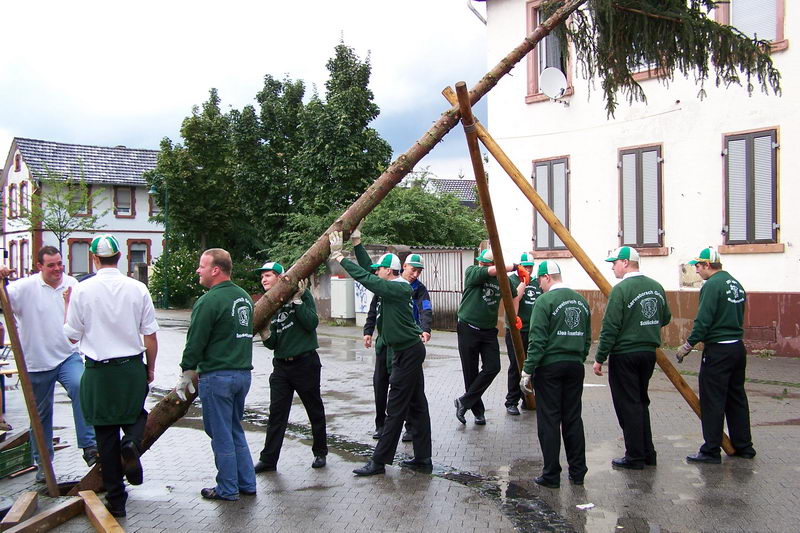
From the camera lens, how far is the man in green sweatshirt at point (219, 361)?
5410 millimetres

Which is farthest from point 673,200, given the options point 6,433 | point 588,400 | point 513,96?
point 6,433

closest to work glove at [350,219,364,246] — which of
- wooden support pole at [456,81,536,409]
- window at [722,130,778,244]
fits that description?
wooden support pole at [456,81,536,409]

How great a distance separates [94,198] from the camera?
44.5 m

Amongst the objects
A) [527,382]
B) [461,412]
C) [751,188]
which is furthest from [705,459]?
[751,188]

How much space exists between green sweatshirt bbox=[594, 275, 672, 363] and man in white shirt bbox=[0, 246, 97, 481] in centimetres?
441

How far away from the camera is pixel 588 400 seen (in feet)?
31.2

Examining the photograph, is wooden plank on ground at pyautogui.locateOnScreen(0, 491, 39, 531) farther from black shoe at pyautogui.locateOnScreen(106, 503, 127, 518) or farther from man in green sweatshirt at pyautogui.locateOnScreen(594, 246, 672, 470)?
man in green sweatshirt at pyautogui.locateOnScreen(594, 246, 672, 470)

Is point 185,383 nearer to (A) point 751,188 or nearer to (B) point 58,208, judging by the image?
(A) point 751,188

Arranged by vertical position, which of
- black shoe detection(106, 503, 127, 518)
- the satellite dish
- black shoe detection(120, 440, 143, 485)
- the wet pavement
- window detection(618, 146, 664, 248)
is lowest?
the wet pavement

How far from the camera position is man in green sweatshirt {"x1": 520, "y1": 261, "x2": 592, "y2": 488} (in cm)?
596

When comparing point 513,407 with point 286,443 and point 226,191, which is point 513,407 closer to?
point 286,443

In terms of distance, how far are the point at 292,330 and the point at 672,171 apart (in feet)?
34.6

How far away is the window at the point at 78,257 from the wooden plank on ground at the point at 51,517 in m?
41.2

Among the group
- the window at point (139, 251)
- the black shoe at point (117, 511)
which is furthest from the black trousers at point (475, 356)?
the window at point (139, 251)
